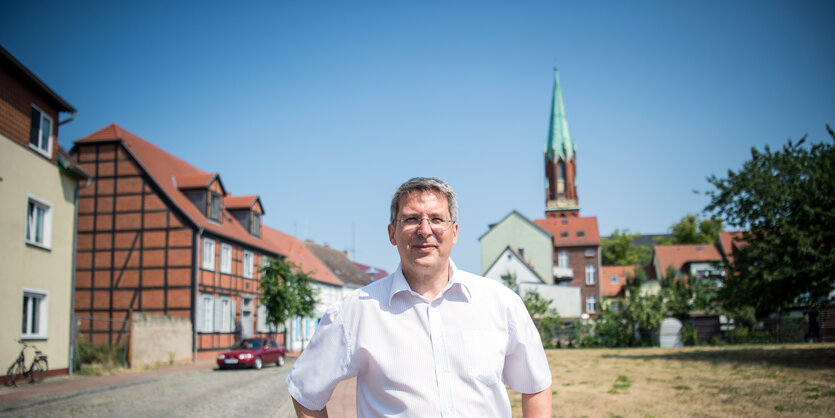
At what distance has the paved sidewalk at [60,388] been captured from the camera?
42.7ft

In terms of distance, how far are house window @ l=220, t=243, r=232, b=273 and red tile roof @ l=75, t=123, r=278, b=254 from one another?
21.8 inches

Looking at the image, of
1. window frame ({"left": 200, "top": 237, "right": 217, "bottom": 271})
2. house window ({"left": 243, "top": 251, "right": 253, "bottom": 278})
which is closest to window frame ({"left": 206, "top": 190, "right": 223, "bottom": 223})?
window frame ({"left": 200, "top": 237, "right": 217, "bottom": 271})

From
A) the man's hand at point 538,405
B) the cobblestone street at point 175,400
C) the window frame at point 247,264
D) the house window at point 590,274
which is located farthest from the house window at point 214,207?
the house window at point 590,274

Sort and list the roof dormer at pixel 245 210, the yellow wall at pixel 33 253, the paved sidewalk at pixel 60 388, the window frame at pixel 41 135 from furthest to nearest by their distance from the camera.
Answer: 1. the roof dormer at pixel 245 210
2. the window frame at pixel 41 135
3. the yellow wall at pixel 33 253
4. the paved sidewalk at pixel 60 388

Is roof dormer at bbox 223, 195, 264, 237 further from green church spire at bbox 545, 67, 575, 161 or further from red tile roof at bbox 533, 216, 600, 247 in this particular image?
green church spire at bbox 545, 67, 575, 161

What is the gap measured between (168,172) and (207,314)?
7.85 m

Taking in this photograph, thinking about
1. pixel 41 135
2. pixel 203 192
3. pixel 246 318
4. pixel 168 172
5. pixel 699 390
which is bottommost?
pixel 699 390

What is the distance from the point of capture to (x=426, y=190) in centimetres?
307

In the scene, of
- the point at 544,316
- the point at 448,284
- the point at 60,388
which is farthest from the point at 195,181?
the point at 448,284

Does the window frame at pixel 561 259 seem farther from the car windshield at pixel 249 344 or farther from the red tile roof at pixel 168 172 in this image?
the car windshield at pixel 249 344

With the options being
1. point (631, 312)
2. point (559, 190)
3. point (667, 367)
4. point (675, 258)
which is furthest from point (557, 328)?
point (559, 190)

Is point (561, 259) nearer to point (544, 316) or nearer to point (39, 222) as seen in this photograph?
point (544, 316)

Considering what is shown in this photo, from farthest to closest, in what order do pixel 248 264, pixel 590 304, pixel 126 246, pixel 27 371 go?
pixel 590 304, pixel 248 264, pixel 126 246, pixel 27 371

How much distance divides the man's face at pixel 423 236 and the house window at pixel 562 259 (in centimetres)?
6630
